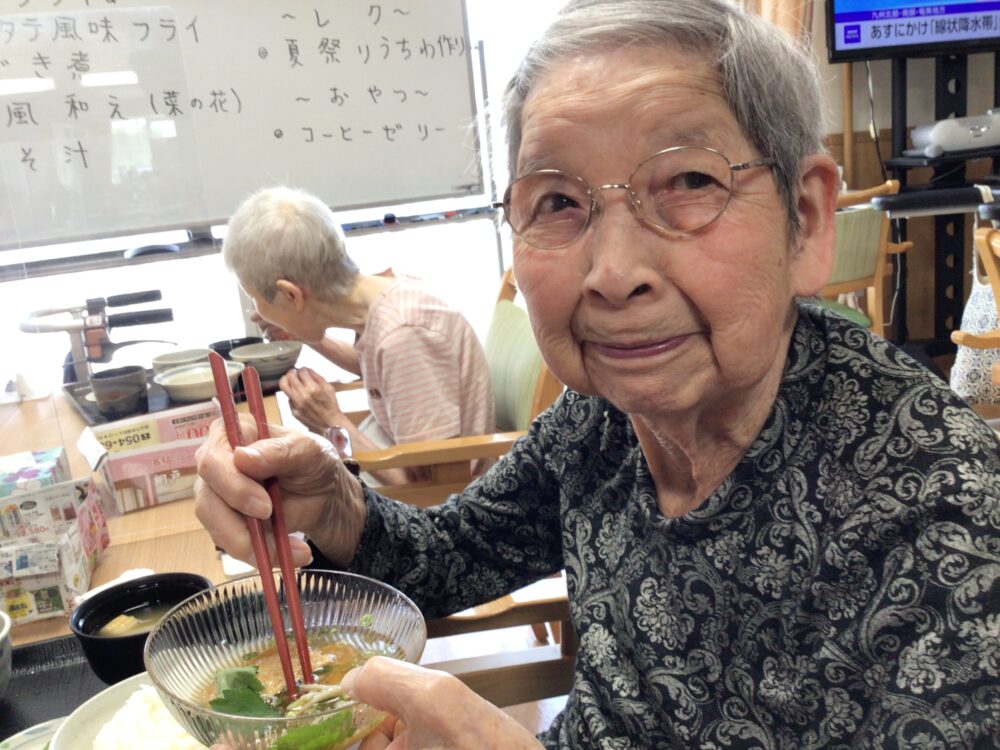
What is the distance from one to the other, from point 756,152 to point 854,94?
4358 millimetres

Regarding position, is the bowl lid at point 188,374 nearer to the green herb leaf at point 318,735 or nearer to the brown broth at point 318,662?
the brown broth at point 318,662

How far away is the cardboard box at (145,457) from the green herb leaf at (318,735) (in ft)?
2.86

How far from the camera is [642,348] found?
815 millimetres

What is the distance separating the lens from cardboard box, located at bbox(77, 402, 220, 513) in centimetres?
138

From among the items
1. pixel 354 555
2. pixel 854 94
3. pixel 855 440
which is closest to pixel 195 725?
pixel 354 555

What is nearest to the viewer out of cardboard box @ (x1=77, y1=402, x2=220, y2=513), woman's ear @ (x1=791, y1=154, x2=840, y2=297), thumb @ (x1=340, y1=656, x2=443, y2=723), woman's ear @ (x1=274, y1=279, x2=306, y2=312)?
thumb @ (x1=340, y1=656, x2=443, y2=723)

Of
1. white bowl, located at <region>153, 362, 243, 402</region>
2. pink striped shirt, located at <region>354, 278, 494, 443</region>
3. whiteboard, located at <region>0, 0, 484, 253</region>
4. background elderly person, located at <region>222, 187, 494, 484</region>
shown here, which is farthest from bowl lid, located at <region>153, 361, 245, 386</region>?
whiteboard, located at <region>0, 0, 484, 253</region>

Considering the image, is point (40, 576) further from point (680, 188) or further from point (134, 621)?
point (680, 188)

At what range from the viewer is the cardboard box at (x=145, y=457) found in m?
1.38

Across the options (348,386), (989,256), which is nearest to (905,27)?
(989,256)

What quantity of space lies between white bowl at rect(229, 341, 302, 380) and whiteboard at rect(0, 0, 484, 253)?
1.83ft

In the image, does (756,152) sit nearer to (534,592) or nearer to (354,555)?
(354,555)

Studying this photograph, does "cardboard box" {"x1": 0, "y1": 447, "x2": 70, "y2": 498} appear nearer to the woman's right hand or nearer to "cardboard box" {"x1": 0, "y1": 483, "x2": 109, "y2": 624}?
"cardboard box" {"x1": 0, "y1": 483, "x2": 109, "y2": 624}

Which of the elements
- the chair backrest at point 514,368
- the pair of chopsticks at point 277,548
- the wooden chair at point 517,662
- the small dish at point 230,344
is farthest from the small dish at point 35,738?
the small dish at point 230,344
